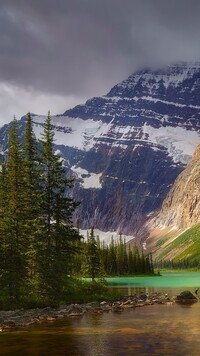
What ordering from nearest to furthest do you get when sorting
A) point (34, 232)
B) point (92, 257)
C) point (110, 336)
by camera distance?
point (110, 336) → point (34, 232) → point (92, 257)

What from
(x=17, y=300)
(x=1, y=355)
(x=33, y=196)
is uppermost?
(x=33, y=196)

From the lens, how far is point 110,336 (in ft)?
120

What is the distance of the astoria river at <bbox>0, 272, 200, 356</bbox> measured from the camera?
30.8 metres

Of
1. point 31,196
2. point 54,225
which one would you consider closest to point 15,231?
point 54,225

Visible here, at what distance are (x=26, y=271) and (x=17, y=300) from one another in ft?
15.1

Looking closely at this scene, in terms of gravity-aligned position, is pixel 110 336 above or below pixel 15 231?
below

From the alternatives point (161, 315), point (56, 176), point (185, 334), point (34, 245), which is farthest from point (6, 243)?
point (185, 334)

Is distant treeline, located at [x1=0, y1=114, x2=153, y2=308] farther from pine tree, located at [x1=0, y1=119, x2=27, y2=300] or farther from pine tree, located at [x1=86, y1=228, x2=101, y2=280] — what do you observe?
pine tree, located at [x1=86, y1=228, x2=101, y2=280]

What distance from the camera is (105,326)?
41812mm

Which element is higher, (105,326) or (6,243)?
(6,243)

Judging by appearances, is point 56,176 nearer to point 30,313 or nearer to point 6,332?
point 30,313

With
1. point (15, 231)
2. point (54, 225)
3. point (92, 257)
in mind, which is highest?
point (54, 225)

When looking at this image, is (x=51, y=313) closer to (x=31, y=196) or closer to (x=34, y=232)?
(x=34, y=232)

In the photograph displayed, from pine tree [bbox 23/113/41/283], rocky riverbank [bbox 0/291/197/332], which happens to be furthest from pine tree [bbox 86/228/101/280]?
pine tree [bbox 23/113/41/283]
